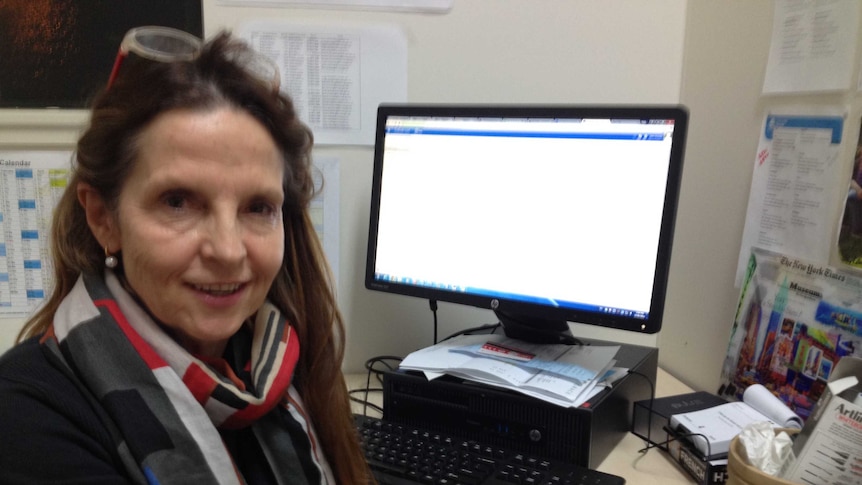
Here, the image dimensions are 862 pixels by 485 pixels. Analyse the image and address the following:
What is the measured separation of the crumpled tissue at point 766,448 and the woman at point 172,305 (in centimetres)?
55

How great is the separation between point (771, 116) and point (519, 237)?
52 cm

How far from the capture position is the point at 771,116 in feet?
3.88

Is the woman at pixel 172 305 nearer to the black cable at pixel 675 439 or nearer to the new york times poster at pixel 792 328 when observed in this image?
the black cable at pixel 675 439

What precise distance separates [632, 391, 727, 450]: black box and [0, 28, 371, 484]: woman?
0.52 meters

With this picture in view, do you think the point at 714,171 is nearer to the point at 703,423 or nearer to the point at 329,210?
the point at 703,423

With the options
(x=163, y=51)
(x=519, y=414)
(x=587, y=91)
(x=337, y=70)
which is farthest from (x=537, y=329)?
(x=163, y=51)

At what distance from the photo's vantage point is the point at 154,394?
737 mm

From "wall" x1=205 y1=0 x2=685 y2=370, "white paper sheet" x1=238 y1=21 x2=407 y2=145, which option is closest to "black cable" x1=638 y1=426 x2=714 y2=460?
"wall" x1=205 y1=0 x2=685 y2=370

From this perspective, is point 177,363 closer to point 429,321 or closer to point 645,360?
point 429,321

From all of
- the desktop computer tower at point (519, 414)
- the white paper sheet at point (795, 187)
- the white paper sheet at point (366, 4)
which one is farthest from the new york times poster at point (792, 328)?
the white paper sheet at point (366, 4)

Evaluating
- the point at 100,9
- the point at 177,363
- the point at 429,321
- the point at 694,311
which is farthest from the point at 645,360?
the point at 100,9

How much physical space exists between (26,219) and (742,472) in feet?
4.49

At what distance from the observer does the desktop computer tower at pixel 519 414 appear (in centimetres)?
101

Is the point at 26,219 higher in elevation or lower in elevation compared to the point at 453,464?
higher
